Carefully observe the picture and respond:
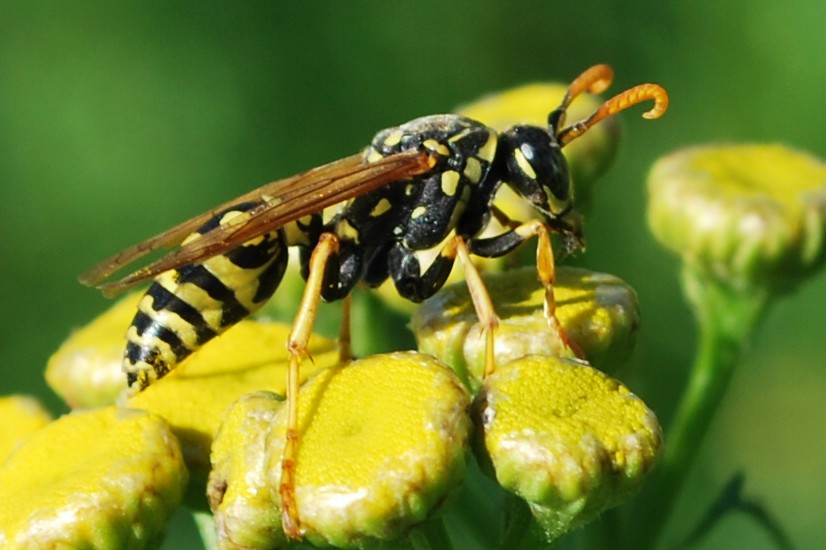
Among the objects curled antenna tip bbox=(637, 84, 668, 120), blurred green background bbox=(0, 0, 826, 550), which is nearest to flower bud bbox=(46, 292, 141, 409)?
curled antenna tip bbox=(637, 84, 668, 120)

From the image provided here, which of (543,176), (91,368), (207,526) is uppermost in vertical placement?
(543,176)

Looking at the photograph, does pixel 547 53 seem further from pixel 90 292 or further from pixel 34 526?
pixel 34 526

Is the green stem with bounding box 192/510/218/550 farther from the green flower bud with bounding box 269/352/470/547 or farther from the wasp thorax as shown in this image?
the wasp thorax

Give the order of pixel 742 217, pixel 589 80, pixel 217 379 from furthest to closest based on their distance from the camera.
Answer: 1. pixel 742 217
2. pixel 589 80
3. pixel 217 379

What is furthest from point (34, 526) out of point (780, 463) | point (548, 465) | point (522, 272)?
point (780, 463)

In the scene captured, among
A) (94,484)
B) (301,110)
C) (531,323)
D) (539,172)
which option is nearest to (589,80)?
(539,172)

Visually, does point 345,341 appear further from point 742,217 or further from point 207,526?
point 742,217
